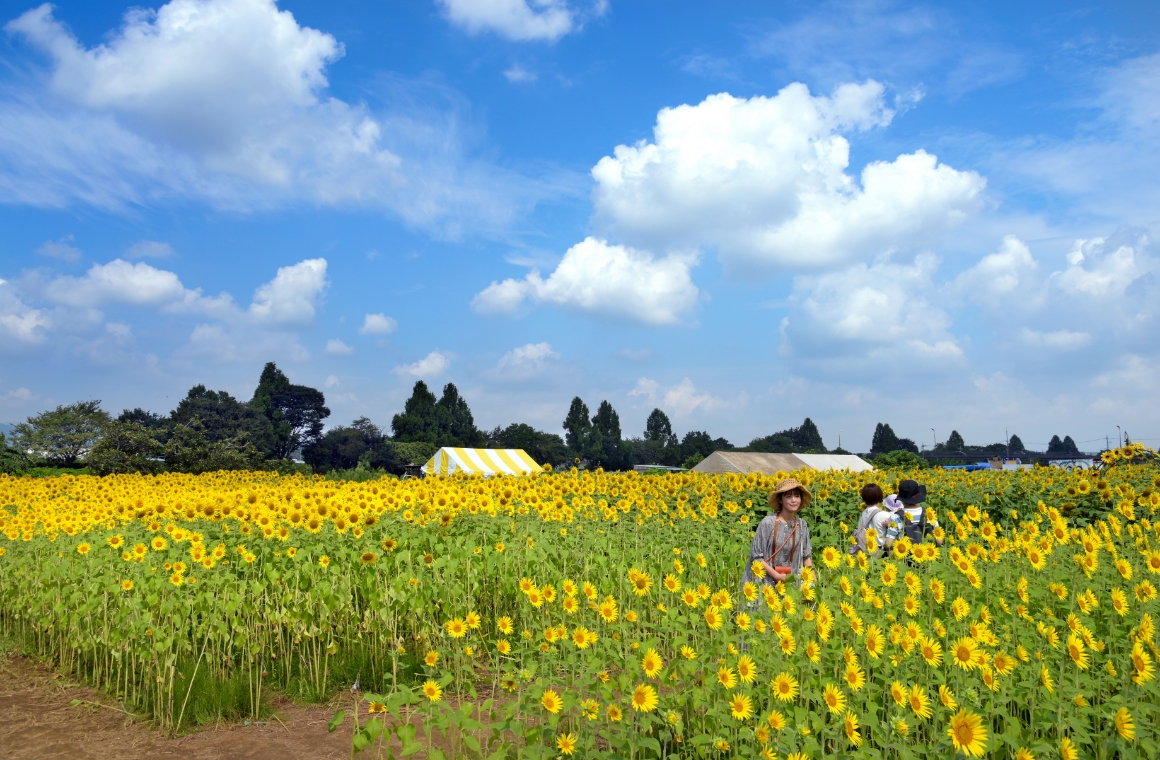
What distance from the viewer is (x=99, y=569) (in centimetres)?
600

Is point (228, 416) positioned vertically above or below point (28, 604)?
above

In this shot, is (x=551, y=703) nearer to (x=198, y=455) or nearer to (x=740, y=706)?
(x=740, y=706)

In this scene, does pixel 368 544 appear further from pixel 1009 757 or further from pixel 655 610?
pixel 1009 757

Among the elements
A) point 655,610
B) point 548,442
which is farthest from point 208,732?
point 548,442

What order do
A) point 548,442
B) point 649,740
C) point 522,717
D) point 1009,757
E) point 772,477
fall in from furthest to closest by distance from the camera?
1. point 548,442
2. point 772,477
3. point 522,717
4. point 1009,757
5. point 649,740

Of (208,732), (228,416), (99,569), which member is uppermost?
(228,416)

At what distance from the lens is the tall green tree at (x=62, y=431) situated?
142ft

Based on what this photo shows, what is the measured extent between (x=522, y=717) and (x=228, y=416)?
216 ft

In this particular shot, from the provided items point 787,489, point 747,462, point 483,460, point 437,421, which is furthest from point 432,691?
point 437,421

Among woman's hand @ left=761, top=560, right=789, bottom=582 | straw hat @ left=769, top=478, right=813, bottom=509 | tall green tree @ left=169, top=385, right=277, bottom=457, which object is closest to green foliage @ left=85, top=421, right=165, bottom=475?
straw hat @ left=769, top=478, right=813, bottom=509

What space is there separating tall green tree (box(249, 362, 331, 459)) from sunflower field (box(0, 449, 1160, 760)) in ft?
209

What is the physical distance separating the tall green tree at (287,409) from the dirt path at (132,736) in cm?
6484

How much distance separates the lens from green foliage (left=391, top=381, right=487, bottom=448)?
237ft

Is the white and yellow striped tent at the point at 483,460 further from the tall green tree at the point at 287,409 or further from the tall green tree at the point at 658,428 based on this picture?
the tall green tree at the point at 658,428
